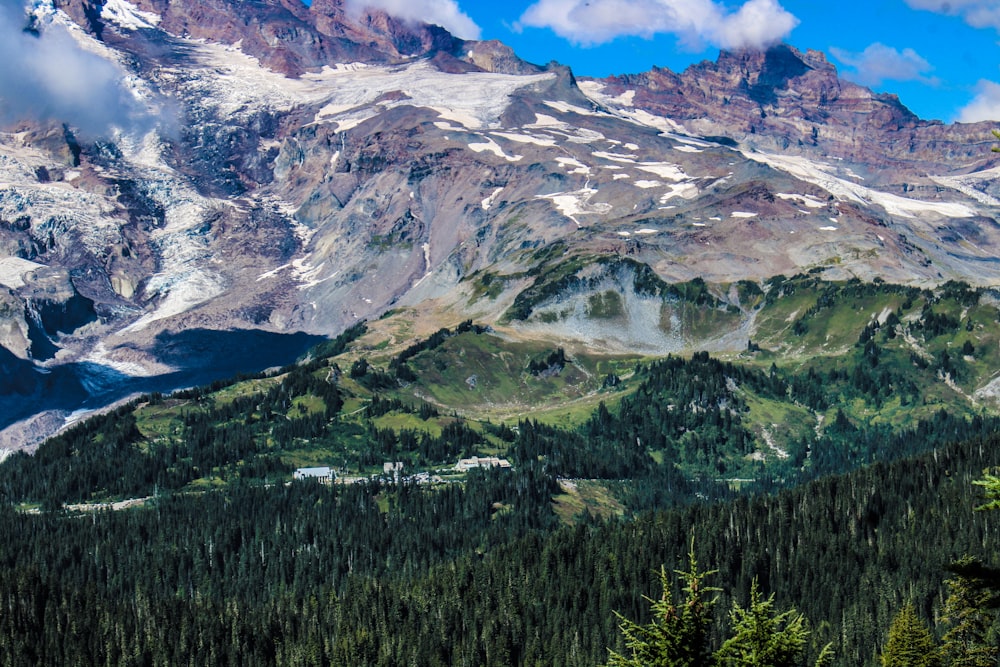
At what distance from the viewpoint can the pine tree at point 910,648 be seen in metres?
91.8

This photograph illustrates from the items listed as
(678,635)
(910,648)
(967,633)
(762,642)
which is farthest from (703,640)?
(967,633)

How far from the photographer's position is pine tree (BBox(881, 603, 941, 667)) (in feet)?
301

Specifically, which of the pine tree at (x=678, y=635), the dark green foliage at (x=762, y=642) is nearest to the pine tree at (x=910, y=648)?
the dark green foliage at (x=762, y=642)

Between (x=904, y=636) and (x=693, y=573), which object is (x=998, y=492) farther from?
(x=904, y=636)

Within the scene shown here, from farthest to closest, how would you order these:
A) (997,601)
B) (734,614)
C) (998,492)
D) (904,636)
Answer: (904,636) < (734,614) < (997,601) < (998,492)

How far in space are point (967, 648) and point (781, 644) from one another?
167ft

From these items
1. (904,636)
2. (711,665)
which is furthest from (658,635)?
(904,636)

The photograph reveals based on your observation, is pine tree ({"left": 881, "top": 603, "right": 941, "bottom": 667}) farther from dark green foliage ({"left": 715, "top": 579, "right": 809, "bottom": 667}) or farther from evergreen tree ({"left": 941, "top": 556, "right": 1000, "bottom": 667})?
dark green foliage ({"left": 715, "top": 579, "right": 809, "bottom": 667})

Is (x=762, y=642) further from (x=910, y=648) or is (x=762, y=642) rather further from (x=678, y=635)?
(x=910, y=648)

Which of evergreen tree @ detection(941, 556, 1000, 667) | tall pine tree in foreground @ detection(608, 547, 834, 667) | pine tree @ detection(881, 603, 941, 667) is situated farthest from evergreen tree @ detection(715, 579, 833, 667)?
pine tree @ detection(881, 603, 941, 667)

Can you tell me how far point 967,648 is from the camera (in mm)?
102938

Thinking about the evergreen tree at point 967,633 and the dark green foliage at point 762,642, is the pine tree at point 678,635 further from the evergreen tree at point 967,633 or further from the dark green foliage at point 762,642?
the evergreen tree at point 967,633

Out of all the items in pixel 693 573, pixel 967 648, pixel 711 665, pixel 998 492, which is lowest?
pixel 967 648

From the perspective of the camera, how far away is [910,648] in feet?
323
